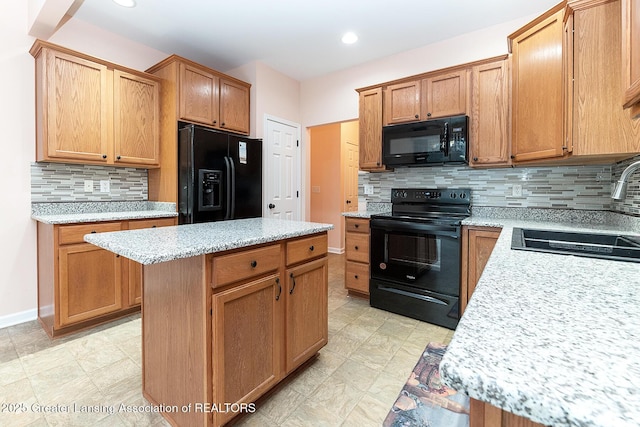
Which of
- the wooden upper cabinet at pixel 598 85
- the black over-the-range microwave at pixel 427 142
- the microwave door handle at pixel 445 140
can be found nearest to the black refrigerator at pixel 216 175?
the black over-the-range microwave at pixel 427 142

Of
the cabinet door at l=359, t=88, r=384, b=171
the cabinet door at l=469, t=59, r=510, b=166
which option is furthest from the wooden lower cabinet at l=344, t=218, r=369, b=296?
the cabinet door at l=469, t=59, r=510, b=166

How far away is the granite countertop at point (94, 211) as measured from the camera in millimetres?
2366

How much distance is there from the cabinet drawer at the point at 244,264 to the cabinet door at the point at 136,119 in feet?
7.23

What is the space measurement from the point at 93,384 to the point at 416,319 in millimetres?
2359

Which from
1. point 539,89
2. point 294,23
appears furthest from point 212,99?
point 539,89

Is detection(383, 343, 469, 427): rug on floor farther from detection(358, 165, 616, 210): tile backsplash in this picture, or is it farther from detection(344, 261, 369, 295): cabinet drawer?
detection(358, 165, 616, 210): tile backsplash

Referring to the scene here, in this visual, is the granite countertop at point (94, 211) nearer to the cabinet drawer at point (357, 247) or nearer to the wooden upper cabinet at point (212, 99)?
the wooden upper cabinet at point (212, 99)

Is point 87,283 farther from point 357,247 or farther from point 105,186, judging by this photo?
point 357,247

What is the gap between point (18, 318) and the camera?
2514mm

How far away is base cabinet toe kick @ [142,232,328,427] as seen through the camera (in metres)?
1.25

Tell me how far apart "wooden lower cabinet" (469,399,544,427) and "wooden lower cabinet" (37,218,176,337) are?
8.11 feet

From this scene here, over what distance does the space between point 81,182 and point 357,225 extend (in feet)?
8.85

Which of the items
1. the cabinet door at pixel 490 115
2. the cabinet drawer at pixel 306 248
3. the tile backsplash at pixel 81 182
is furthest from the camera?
the tile backsplash at pixel 81 182

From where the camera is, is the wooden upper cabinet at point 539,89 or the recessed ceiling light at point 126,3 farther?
the recessed ceiling light at point 126,3
